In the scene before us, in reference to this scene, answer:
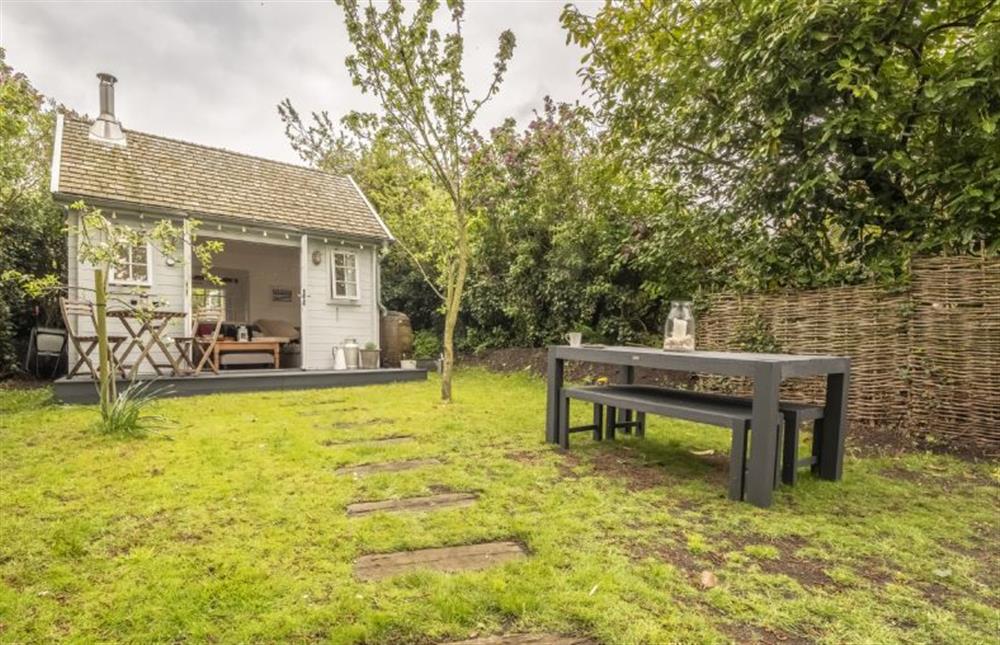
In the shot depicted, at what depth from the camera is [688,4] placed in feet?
19.7

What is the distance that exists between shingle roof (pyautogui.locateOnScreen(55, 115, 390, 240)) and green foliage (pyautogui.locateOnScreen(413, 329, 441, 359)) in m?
2.83

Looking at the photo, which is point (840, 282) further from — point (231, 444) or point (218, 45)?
point (218, 45)

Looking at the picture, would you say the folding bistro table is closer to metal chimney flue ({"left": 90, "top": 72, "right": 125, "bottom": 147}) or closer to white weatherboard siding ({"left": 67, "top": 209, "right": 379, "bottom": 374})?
white weatherboard siding ({"left": 67, "top": 209, "right": 379, "bottom": 374})

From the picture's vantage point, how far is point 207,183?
891 centimetres

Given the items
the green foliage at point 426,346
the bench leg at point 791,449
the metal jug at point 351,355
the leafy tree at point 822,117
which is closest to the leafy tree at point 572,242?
the leafy tree at point 822,117

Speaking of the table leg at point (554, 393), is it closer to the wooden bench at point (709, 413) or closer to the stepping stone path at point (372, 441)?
the wooden bench at point (709, 413)

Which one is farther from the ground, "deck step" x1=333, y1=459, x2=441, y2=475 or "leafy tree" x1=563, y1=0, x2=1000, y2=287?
"leafy tree" x1=563, y1=0, x2=1000, y2=287

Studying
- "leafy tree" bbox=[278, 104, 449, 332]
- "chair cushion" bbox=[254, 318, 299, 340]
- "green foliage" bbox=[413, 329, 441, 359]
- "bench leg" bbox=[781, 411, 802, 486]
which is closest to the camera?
"bench leg" bbox=[781, 411, 802, 486]

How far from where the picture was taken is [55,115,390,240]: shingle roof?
25.2ft

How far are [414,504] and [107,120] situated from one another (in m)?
9.18

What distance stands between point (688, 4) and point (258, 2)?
21.7 feet

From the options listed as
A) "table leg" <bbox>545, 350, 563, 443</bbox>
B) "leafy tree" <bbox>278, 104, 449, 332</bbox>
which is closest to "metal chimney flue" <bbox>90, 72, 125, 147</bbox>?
"leafy tree" <bbox>278, 104, 449, 332</bbox>

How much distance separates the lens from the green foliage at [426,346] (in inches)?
453

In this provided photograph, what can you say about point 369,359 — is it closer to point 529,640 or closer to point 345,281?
point 345,281
